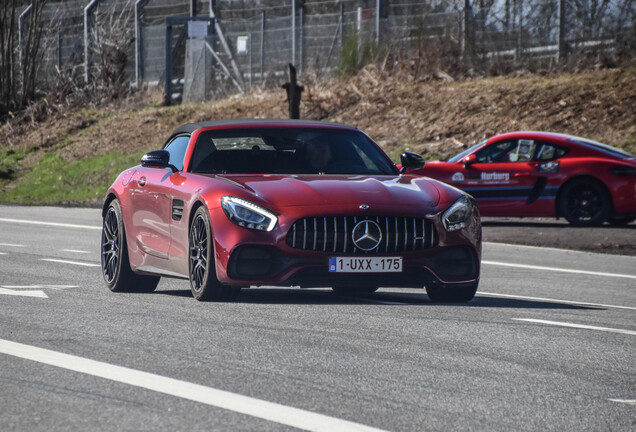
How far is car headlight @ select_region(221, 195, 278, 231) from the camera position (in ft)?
28.1

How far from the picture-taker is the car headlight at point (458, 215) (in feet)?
29.1

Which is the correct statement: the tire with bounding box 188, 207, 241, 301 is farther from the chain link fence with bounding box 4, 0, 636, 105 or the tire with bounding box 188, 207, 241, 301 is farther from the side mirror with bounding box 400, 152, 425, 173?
the chain link fence with bounding box 4, 0, 636, 105

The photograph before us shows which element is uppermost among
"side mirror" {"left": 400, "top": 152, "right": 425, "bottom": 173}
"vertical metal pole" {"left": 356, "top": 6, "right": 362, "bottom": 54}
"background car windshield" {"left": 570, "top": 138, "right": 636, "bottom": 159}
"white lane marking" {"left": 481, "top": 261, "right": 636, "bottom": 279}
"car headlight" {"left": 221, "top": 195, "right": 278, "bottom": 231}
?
"vertical metal pole" {"left": 356, "top": 6, "right": 362, "bottom": 54}

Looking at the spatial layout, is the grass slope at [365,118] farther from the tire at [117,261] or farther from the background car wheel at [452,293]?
the tire at [117,261]

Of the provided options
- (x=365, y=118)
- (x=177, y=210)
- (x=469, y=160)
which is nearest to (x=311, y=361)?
→ (x=177, y=210)

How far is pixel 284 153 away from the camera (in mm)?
9750

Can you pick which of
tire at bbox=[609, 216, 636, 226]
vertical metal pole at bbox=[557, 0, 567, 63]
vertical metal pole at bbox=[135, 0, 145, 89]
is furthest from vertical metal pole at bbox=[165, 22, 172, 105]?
tire at bbox=[609, 216, 636, 226]

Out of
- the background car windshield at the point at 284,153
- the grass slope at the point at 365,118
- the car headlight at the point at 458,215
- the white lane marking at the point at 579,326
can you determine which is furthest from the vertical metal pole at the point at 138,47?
the white lane marking at the point at 579,326

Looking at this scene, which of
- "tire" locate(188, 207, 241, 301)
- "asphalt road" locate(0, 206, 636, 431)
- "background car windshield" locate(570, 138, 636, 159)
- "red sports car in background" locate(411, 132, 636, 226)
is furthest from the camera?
"background car windshield" locate(570, 138, 636, 159)

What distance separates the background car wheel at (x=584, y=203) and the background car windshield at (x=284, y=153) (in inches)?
354

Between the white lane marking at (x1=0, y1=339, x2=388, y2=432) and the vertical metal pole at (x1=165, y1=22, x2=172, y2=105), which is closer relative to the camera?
the white lane marking at (x1=0, y1=339, x2=388, y2=432)

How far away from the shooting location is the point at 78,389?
543cm

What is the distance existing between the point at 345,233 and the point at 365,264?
26 centimetres

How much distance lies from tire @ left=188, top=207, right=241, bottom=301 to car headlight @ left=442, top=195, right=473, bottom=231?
1577mm
